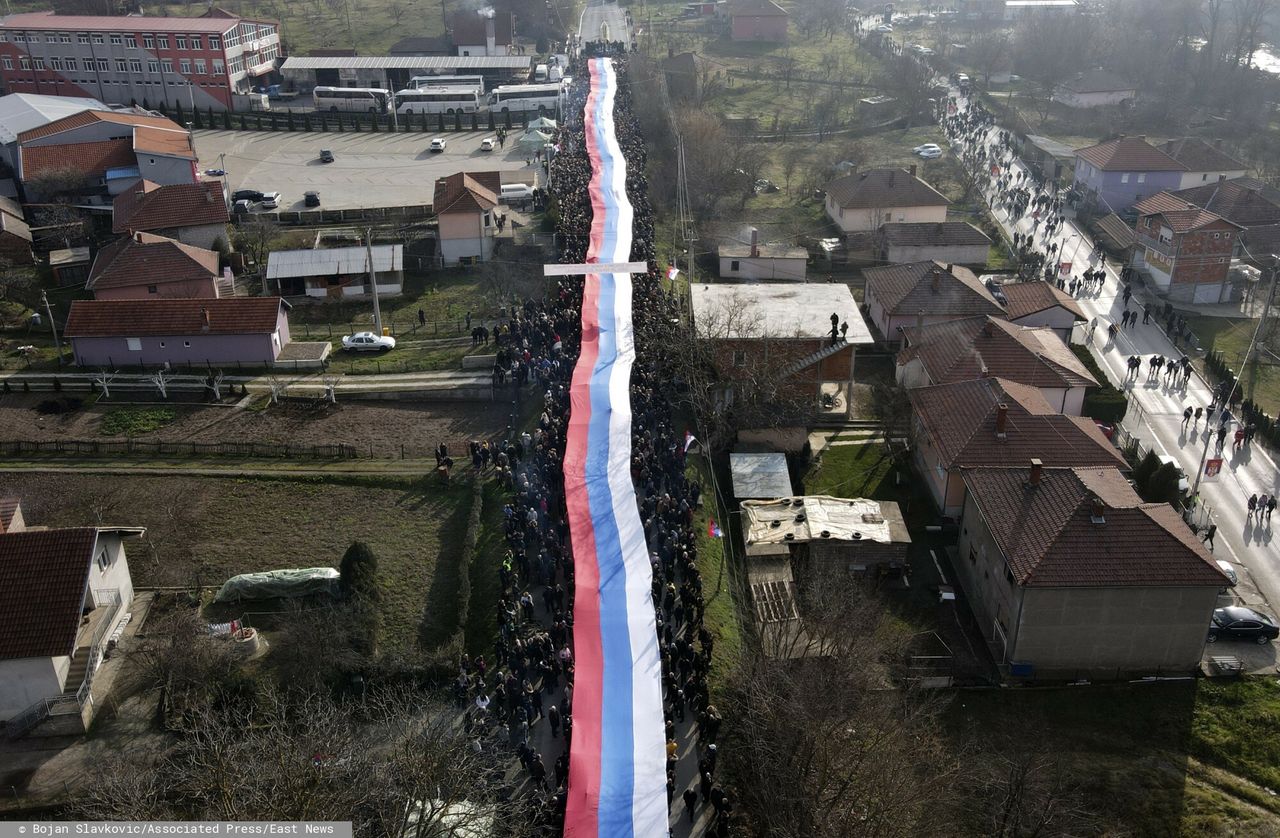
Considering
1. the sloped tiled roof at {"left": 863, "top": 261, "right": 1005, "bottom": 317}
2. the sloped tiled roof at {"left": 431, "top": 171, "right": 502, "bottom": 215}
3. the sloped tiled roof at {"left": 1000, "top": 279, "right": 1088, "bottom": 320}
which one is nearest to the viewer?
the sloped tiled roof at {"left": 1000, "top": 279, "right": 1088, "bottom": 320}

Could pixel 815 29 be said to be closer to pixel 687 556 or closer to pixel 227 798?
pixel 687 556

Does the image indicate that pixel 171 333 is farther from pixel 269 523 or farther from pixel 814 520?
pixel 814 520

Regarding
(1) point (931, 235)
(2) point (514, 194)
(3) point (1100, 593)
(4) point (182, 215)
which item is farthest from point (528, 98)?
(3) point (1100, 593)

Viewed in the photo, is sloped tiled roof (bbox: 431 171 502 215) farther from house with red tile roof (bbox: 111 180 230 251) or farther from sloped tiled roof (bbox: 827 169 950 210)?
sloped tiled roof (bbox: 827 169 950 210)

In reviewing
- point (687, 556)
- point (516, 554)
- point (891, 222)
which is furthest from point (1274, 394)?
point (516, 554)


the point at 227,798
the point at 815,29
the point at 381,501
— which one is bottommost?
the point at 381,501

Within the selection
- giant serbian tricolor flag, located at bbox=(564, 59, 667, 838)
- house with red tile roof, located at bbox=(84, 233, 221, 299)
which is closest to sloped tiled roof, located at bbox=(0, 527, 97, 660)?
giant serbian tricolor flag, located at bbox=(564, 59, 667, 838)
